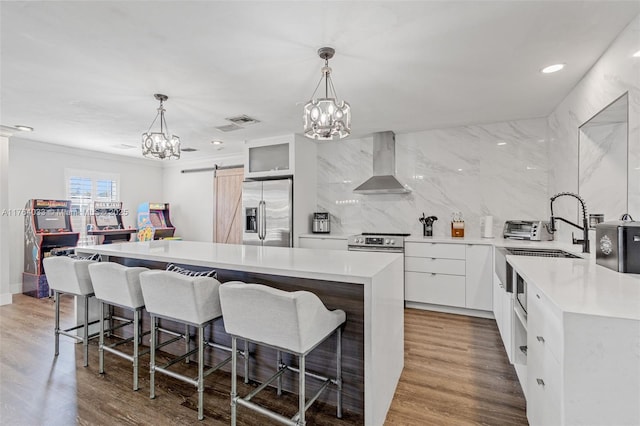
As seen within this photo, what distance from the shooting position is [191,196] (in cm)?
672

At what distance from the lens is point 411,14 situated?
1.81m

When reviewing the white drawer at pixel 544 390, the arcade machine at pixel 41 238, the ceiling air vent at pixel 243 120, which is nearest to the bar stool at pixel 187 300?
the white drawer at pixel 544 390

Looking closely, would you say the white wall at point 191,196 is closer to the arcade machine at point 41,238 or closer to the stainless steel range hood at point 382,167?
the arcade machine at point 41,238

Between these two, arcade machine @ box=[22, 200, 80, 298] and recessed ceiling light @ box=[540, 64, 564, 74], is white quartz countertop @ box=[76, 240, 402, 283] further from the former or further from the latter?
arcade machine @ box=[22, 200, 80, 298]

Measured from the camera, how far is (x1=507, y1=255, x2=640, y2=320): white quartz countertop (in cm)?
105

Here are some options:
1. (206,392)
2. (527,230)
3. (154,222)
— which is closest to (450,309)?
(527,230)

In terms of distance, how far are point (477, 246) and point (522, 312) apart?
1792 millimetres

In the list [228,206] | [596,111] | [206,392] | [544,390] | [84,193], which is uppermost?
[596,111]

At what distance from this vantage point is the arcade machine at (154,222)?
605 cm

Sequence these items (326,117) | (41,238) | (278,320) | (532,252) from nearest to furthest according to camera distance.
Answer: (278,320)
(326,117)
(532,252)
(41,238)

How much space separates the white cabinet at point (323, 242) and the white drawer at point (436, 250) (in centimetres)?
93

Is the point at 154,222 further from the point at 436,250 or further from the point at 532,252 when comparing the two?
the point at 532,252

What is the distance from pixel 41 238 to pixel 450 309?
19.5 feet

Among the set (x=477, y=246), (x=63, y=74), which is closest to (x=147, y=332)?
(x=63, y=74)
